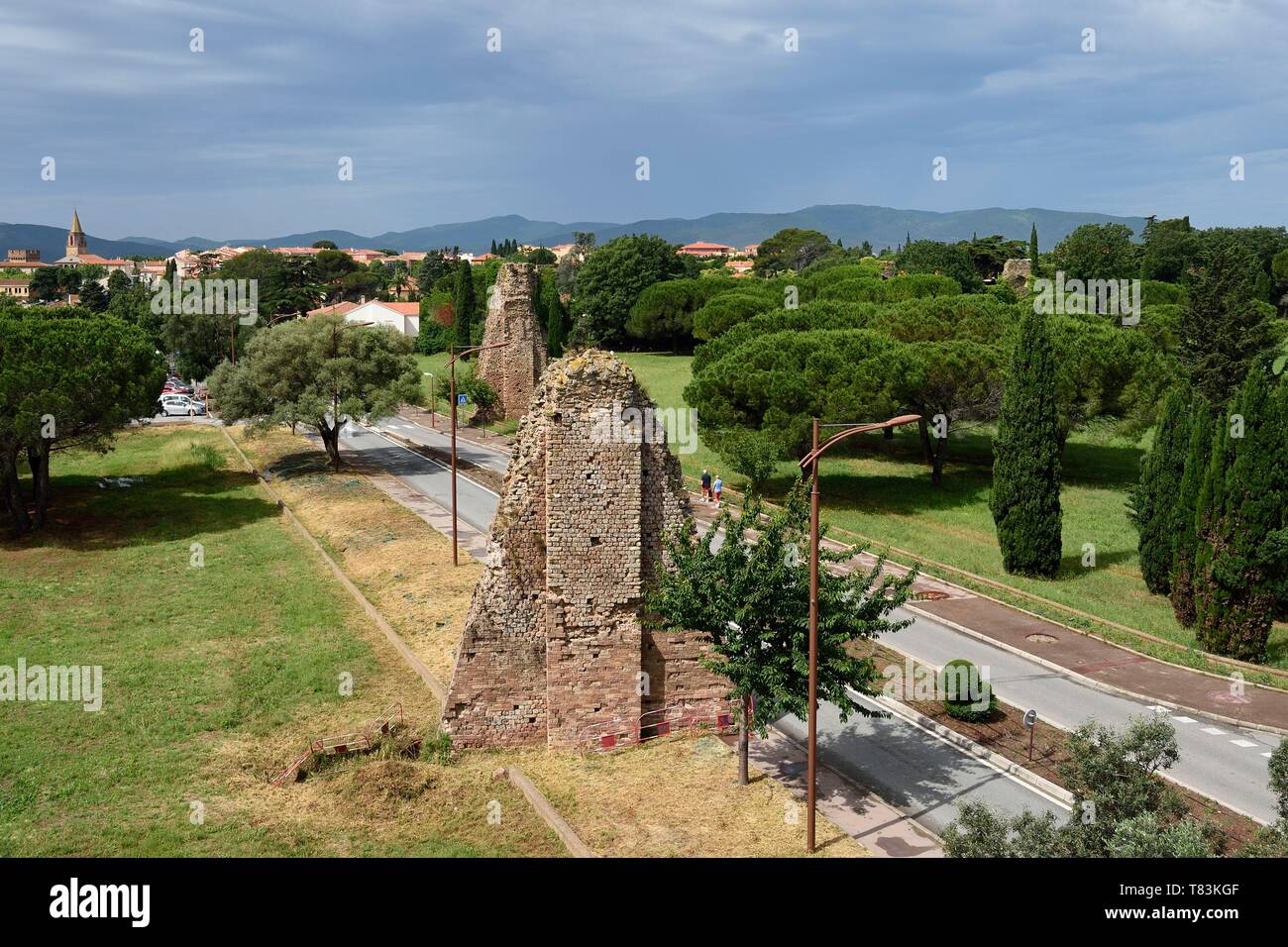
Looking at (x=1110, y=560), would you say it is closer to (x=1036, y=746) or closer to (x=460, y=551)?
(x=1036, y=746)

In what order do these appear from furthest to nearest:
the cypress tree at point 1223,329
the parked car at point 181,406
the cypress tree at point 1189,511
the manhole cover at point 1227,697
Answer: the parked car at point 181,406
the cypress tree at point 1223,329
the cypress tree at point 1189,511
the manhole cover at point 1227,697

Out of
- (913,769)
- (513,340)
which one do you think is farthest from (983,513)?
(513,340)

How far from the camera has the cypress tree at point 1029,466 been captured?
32.8 meters

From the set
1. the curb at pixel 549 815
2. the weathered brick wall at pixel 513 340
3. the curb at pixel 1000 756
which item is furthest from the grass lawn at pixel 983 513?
the curb at pixel 549 815

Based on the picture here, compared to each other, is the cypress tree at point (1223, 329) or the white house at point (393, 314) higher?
the white house at point (393, 314)

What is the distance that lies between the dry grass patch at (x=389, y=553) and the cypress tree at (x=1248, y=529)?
1942 centimetres

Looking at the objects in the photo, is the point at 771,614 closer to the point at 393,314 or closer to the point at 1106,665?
the point at 1106,665

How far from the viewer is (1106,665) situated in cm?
2491

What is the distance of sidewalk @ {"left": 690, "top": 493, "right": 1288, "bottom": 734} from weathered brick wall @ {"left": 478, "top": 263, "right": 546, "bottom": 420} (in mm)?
34271

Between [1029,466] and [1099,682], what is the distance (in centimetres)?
1049

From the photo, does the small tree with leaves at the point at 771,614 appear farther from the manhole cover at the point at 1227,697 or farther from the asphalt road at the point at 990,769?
the manhole cover at the point at 1227,697

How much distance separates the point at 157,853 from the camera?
15.4 m

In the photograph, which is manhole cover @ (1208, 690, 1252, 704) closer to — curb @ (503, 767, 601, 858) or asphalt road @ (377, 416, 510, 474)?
curb @ (503, 767, 601, 858)

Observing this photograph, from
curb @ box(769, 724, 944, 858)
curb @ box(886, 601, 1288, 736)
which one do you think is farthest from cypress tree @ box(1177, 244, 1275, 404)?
curb @ box(769, 724, 944, 858)
